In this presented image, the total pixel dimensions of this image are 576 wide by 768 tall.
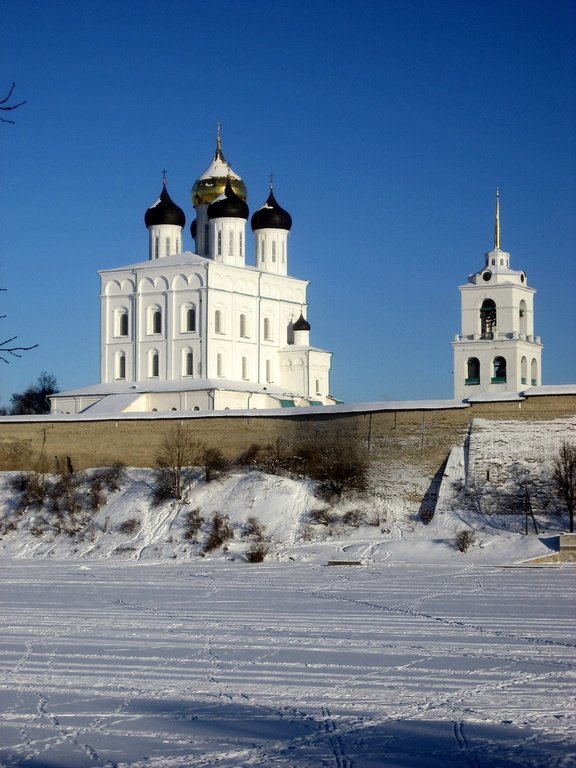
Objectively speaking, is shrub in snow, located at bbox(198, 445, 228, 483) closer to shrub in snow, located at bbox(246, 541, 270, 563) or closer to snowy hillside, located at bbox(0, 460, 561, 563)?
snowy hillside, located at bbox(0, 460, 561, 563)

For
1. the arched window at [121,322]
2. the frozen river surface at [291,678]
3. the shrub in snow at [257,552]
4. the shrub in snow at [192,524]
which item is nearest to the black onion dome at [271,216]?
the arched window at [121,322]

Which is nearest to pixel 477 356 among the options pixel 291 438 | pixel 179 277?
pixel 291 438

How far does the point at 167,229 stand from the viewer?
3494cm

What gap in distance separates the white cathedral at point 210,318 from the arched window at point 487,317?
5.70 metres

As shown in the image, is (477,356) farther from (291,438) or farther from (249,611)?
(249,611)

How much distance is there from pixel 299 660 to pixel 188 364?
23.5m

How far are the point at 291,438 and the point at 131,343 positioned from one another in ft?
31.9

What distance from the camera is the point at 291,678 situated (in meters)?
8.80

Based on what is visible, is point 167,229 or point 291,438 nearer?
point 291,438

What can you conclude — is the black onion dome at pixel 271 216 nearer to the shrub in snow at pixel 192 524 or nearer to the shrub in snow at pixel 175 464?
the shrub in snow at pixel 175 464

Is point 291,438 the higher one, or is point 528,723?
point 291,438

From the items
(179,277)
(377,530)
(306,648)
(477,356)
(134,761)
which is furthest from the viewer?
(179,277)

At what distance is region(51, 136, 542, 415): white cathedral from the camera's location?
3162cm

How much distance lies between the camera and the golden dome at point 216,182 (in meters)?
35.0
